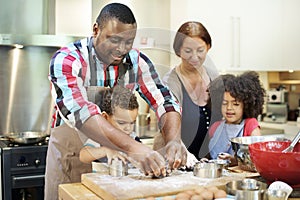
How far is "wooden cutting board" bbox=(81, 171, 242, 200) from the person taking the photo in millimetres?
949

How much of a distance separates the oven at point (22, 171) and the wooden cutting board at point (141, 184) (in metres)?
0.94

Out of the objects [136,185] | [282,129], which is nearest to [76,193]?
[136,185]

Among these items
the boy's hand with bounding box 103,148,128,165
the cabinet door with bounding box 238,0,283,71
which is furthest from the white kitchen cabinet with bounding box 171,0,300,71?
the boy's hand with bounding box 103,148,128,165

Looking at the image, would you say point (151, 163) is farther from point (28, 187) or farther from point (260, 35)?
point (260, 35)

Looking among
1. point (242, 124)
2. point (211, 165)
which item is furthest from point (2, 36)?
point (211, 165)

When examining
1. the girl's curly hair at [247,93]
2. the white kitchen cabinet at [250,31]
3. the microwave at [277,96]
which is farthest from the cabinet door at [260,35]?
the girl's curly hair at [247,93]

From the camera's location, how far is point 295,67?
250 cm

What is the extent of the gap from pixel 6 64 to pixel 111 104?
1187mm

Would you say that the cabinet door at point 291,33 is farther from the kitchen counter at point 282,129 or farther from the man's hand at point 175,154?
the man's hand at point 175,154

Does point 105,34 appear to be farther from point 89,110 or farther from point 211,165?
point 211,165

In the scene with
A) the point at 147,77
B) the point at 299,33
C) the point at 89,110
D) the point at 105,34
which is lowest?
the point at 89,110

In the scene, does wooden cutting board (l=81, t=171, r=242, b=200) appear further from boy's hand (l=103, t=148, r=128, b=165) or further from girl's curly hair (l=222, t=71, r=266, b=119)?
girl's curly hair (l=222, t=71, r=266, b=119)

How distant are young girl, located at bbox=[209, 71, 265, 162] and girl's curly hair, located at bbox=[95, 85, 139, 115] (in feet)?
1.27

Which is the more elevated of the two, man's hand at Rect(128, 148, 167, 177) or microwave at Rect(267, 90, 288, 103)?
microwave at Rect(267, 90, 288, 103)
